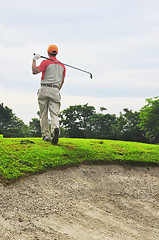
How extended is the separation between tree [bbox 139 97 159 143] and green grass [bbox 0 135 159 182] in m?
27.3

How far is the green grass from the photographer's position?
6184 mm

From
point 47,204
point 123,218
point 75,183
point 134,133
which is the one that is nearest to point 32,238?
point 47,204

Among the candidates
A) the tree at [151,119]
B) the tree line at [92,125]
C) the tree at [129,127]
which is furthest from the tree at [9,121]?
Answer: the tree at [151,119]

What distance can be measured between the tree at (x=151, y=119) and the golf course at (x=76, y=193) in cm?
2876

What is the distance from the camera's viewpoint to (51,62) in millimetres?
8719

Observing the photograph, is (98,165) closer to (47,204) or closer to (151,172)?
(151,172)

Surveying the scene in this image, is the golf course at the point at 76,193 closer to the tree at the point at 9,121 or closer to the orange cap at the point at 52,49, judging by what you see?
the orange cap at the point at 52,49

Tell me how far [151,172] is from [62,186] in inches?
144

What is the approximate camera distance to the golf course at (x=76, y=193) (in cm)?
436

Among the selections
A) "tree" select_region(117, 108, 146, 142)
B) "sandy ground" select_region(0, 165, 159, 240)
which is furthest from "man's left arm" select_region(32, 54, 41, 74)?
"tree" select_region(117, 108, 146, 142)

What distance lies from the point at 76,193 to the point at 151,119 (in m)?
32.8

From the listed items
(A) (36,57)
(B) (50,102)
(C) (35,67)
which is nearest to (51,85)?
(B) (50,102)

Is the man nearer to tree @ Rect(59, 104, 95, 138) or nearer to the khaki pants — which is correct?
the khaki pants

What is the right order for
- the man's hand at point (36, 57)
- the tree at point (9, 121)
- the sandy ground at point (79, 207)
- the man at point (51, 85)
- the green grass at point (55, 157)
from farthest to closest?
1. the tree at point (9, 121)
2. the man at point (51, 85)
3. the man's hand at point (36, 57)
4. the green grass at point (55, 157)
5. the sandy ground at point (79, 207)
